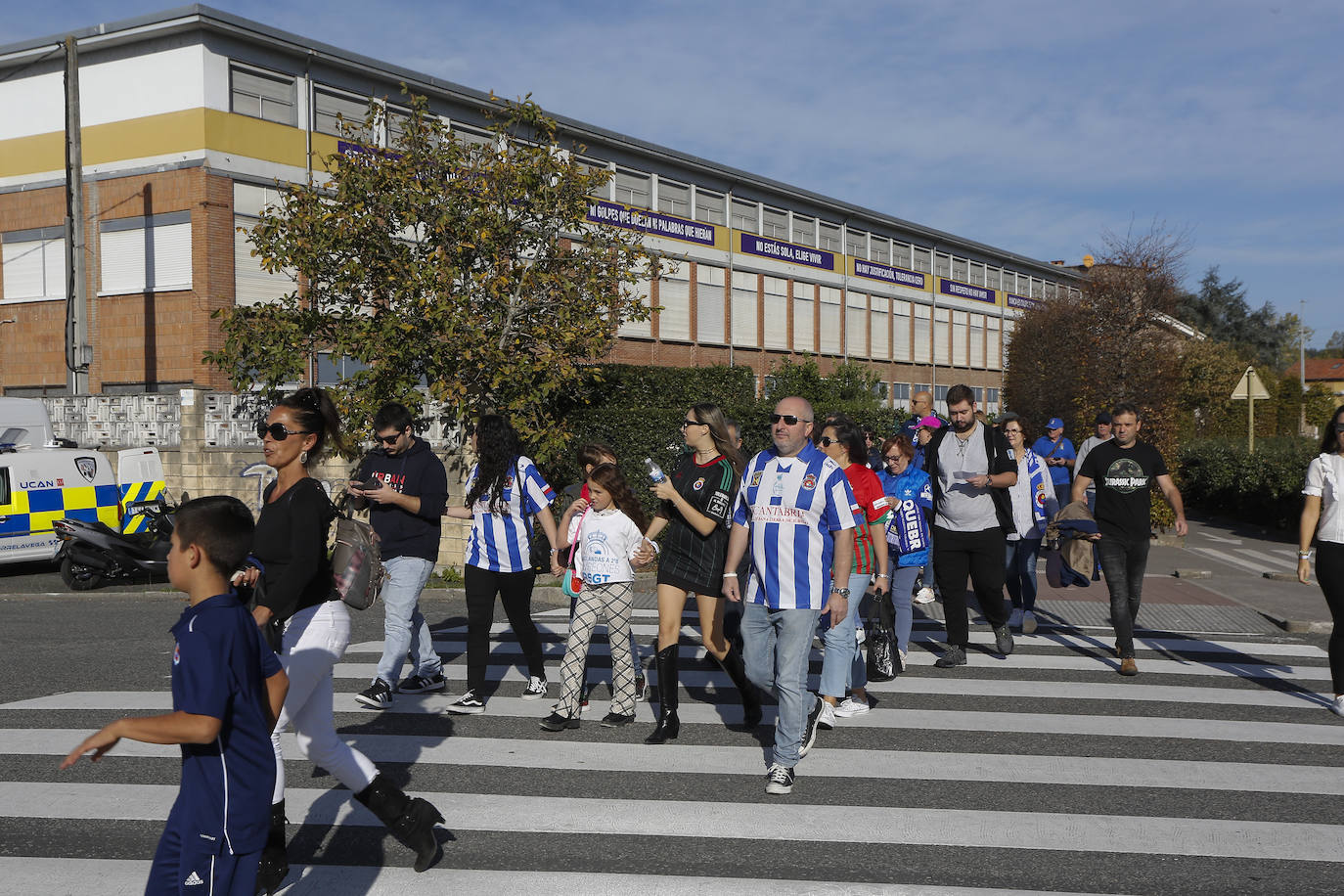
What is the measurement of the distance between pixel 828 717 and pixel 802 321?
39.0m

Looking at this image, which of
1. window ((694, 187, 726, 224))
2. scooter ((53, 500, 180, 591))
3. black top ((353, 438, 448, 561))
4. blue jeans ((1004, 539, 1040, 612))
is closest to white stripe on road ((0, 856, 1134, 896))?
black top ((353, 438, 448, 561))

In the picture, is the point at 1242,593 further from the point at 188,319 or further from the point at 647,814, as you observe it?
the point at 188,319

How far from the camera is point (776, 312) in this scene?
43.5 metres

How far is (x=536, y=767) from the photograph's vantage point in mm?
6051

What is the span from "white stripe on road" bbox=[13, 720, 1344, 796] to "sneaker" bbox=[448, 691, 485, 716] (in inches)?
21.4

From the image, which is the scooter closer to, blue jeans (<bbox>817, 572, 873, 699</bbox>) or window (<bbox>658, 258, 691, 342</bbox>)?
blue jeans (<bbox>817, 572, 873, 699</bbox>)

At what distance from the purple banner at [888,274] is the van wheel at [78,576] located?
38460 mm

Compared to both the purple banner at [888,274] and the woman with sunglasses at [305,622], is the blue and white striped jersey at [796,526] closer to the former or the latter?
the woman with sunglasses at [305,622]

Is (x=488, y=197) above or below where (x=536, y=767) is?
above

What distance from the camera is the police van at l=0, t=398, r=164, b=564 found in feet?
50.2

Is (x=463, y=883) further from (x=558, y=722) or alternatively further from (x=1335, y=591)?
(x=1335, y=591)

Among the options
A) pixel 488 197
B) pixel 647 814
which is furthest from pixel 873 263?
pixel 647 814

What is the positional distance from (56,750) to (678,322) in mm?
33240

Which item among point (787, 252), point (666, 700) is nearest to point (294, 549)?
point (666, 700)
